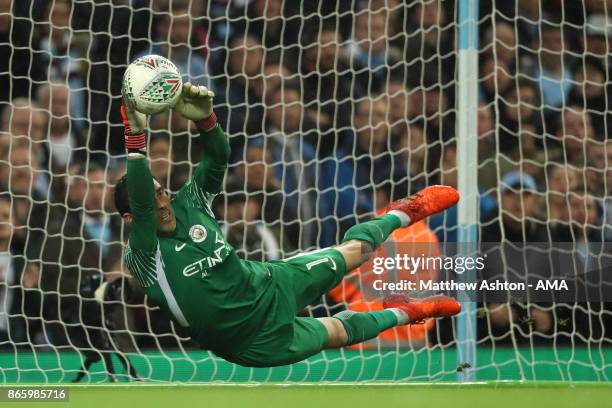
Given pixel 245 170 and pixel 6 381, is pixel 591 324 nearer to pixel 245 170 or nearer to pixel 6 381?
pixel 245 170

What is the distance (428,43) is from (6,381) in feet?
10.9

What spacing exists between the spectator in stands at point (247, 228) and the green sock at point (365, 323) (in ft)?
4.91

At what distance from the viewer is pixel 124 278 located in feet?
24.0

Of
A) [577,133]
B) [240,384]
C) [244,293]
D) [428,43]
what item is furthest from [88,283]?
[577,133]

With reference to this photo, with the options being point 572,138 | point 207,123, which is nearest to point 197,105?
point 207,123

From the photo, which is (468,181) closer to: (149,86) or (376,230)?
(376,230)

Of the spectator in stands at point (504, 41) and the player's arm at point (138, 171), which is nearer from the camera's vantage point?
the player's arm at point (138, 171)

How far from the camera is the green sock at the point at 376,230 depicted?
591 centimetres

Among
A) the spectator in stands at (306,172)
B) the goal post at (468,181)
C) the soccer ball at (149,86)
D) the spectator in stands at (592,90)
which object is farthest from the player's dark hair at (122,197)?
the spectator in stands at (592,90)

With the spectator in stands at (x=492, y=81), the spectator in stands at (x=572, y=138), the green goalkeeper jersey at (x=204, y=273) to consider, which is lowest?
the green goalkeeper jersey at (x=204, y=273)

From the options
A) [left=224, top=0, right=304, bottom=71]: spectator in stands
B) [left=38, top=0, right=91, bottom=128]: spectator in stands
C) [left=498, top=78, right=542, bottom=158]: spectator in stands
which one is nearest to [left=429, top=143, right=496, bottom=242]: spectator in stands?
[left=498, top=78, right=542, bottom=158]: spectator in stands

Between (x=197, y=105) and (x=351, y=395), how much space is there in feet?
6.13

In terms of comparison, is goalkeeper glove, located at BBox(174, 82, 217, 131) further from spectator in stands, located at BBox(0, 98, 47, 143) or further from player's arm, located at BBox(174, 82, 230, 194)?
spectator in stands, located at BBox(0, 98, 47, 143)

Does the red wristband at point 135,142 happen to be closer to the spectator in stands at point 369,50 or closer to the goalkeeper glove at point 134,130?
the goalkeeper glove at point 134,130
